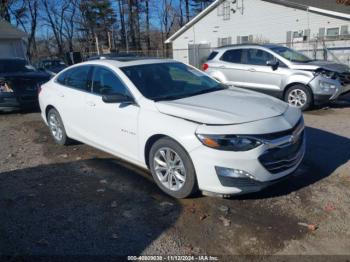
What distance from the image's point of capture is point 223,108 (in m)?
3.97

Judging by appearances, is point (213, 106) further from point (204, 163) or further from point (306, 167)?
point (306, 167)

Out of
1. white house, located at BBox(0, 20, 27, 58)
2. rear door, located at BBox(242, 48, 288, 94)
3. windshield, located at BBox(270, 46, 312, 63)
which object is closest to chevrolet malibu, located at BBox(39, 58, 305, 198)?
rear door, located at BBox(242, 48, 288, 94)

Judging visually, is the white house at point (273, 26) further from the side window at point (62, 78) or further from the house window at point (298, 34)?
the side window at point (62, 78)

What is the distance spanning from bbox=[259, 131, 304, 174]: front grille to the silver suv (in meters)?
5.10

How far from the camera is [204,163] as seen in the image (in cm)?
362

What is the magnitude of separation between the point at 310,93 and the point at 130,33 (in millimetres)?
43973

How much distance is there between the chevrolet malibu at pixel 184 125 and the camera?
141 inches

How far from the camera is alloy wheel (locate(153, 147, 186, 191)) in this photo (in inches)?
154

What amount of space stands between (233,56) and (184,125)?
6.72 m

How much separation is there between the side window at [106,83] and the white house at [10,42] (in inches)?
814

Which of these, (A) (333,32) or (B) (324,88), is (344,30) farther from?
(B) (324,88)

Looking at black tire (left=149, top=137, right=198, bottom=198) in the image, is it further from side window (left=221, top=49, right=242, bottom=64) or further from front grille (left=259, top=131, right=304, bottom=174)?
side window (left=221, top=49, right=242, bottom=64)

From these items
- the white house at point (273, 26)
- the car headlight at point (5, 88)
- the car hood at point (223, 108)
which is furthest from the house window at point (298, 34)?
the car hood at point (223, 108)

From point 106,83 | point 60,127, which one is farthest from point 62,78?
point 106,83
